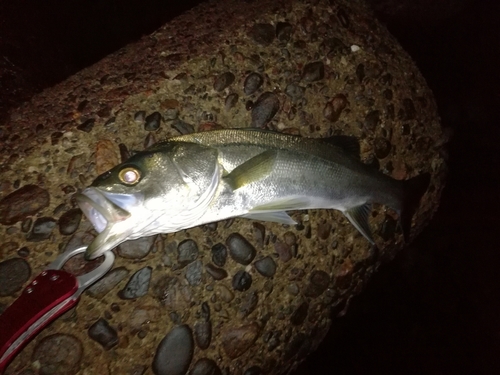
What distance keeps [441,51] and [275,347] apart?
20.4 feet

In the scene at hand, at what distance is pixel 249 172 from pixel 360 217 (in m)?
1.24

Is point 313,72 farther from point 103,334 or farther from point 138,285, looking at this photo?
point 103,334

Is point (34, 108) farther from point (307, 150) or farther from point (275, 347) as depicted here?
point (275, 347)

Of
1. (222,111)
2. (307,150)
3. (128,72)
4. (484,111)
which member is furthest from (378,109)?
(484,111)

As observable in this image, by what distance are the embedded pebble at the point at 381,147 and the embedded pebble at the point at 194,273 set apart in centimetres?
207

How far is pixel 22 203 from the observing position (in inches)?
97.6

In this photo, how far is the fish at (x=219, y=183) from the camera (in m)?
2.06

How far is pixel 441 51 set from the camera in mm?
6406

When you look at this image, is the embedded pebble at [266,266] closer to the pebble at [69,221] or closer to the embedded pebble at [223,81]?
the pebble at [69,221]

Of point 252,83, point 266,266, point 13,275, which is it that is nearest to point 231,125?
point 252,83

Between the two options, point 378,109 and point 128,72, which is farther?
point 378,109

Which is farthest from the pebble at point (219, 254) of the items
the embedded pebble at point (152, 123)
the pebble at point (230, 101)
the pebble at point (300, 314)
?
the pebble at point (230, 101)

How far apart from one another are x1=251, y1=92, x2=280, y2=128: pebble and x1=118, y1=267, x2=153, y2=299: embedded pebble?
1.51 meters

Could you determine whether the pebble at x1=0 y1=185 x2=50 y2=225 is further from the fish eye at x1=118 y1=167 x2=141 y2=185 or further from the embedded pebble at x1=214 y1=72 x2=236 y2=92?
the embedded pebble at x1=214 y1=72 x2=236 y2=92
